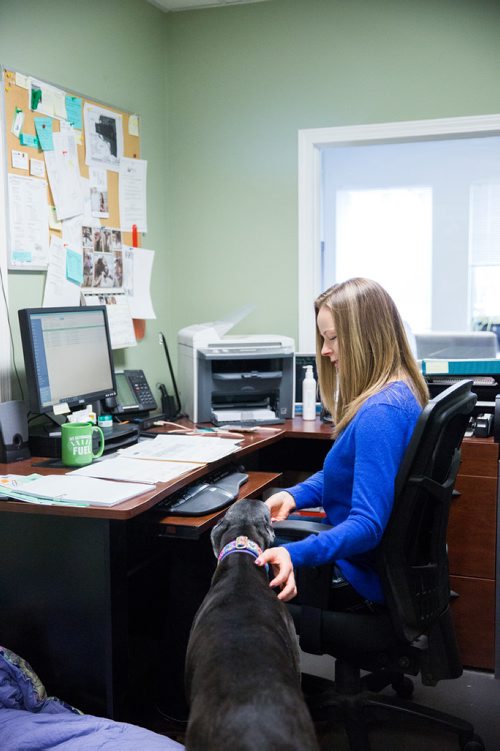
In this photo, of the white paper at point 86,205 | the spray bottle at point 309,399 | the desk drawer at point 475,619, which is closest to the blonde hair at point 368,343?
the desk drawer at point 475,619

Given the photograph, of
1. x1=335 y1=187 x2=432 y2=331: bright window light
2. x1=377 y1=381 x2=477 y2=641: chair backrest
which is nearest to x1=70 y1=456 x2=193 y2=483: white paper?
x1=377 y1=381 x2=477 y2=641: chair backrest

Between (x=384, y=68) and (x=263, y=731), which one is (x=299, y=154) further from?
(x=263, y=731)

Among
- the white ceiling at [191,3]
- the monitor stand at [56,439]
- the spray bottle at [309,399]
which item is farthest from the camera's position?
the white ceiling at [191,3]

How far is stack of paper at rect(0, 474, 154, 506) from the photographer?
5.99 ft

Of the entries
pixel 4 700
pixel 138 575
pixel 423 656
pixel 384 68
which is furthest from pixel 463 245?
pixel 4 700

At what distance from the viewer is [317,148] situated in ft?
11.3

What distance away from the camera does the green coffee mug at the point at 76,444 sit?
2.21 metres

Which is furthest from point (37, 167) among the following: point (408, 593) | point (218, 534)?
point (408, 593)

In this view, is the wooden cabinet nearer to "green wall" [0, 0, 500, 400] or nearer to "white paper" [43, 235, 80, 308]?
"green wall" [0, 0, 500, 400]

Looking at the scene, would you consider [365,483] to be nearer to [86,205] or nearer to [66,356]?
[66,356]

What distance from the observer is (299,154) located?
3.39 m

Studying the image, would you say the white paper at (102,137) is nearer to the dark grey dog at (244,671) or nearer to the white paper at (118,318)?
the white paper at (118,318)

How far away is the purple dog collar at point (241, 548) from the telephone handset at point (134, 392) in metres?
1.47

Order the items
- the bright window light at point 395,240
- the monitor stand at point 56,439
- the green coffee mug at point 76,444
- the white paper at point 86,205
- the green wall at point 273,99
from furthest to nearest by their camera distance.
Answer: the bright window light at point 395,240 < the green wall at point 273,99 < the white paper at point 86,205 < the monitor stand at point 56,439 < the green coffee mug at point 76,444
